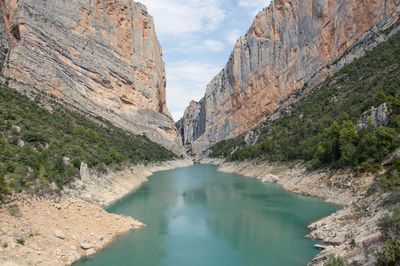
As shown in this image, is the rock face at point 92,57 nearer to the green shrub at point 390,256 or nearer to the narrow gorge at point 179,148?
the narrow gorge at point 179,148

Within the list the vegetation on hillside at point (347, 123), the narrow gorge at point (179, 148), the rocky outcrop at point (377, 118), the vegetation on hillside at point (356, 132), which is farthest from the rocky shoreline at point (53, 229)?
the rocky outcrop at point (377, 118)

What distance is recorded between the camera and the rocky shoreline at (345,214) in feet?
37.8

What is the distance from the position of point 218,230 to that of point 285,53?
81.1 meters

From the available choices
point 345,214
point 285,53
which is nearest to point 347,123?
point 345,214

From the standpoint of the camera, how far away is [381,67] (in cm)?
4509

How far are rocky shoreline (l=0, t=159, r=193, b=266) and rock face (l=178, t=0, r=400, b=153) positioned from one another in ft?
188

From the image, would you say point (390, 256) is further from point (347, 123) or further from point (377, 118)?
point (347, 123)

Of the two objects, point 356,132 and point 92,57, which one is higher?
point 92,57

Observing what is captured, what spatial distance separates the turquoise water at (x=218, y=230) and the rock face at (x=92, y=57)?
1281 inches

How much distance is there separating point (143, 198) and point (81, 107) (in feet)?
119

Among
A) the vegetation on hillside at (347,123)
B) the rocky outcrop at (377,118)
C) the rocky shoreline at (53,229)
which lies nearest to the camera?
the rocky shoreline at (53,229)

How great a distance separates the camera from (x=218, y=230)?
2017 centimetres

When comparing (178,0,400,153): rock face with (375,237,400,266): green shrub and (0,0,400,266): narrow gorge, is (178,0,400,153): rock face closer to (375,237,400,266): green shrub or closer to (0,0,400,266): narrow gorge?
(0,0,400,266): narrow gorge

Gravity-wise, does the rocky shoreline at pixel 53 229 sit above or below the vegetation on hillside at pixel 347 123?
below
